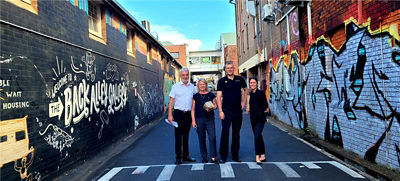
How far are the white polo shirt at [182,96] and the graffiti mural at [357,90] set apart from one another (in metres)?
3.27

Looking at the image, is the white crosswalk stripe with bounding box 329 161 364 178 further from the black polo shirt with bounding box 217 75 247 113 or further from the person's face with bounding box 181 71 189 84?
the person's face with bounding box 181 71 189 84

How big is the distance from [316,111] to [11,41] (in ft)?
23.2

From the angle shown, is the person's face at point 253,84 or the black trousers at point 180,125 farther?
the black trousers at point 180,125

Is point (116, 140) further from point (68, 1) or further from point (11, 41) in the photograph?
point (11, 41)

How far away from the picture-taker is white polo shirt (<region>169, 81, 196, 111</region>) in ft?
19.2

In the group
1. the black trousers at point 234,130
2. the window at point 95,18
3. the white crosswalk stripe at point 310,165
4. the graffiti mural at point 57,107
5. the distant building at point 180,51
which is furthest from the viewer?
the distant building at point 180,51

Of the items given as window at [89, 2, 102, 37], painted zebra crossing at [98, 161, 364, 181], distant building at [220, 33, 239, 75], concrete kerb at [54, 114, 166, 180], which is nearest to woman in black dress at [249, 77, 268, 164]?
painted zebra crossing at [98, 161, 364, 181]

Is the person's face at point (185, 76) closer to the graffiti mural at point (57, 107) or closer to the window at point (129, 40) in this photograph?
the graffiti mural at point (57, 107)

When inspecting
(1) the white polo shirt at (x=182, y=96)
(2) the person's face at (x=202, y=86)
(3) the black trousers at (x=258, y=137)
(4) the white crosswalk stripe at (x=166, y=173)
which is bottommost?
(4) the white crosswalk stripe at (x=166, y=173)

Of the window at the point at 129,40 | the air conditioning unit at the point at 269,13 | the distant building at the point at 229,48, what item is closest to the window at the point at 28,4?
the window at the point at 129,40

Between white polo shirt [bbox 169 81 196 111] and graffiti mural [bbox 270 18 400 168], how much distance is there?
129 inches

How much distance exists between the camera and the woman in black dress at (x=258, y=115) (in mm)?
5676

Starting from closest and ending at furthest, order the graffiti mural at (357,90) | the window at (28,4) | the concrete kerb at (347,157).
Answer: the window at (28,4) < the concrete kerb at (347,157) < the graffiti mural at (357,90)

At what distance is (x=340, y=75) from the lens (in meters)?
6.39
